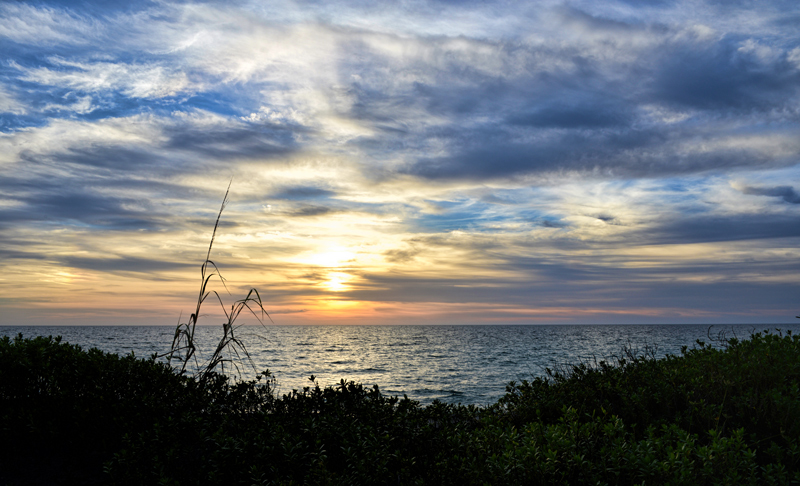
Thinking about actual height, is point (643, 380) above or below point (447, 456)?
above

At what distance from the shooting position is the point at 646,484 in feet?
13.4

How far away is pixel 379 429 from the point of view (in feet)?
18.8

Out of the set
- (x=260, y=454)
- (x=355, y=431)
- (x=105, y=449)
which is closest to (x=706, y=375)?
(x=355, y=431)

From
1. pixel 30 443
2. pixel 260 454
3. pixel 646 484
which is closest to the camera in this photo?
pixel 646 484

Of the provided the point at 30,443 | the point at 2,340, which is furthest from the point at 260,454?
the point at 2,340

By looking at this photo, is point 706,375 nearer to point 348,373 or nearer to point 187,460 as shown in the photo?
point 187,460

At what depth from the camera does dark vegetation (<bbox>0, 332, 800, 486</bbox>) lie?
4.40 metres

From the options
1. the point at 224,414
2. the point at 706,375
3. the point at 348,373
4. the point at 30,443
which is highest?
the point at 706,375

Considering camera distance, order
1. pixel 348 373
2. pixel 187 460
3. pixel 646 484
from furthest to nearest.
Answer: pixel 348 373, pixel 187 460, pixel 646 484

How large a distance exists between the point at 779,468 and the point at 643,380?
11.1ft

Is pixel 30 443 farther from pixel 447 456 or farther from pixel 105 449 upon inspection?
pixel 447 456

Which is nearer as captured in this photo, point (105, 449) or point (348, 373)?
point (105, 449)

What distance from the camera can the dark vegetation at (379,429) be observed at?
4398mm

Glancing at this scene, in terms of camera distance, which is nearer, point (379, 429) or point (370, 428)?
point (370, 428)
